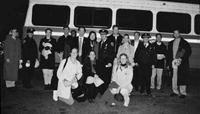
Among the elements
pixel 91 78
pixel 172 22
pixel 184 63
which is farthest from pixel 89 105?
pixel 172 22

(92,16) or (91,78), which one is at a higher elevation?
(92,16)

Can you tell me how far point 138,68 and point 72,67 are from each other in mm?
2331

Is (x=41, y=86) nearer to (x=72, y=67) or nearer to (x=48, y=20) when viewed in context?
(x=72, y=67)

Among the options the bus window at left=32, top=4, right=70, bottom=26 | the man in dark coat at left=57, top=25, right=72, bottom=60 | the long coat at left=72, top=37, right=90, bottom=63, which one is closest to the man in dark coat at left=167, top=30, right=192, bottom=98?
the long coat at left=72, top=37, right=90, bottom=63

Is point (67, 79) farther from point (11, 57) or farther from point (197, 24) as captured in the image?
point (197, 24)

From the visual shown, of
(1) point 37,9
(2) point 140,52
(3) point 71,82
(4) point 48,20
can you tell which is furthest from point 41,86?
(2) point 140,52

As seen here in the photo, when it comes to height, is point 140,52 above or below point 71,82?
above

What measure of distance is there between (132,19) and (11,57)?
508 cm

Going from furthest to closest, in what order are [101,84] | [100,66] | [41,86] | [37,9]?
[37,9] < [41,86] < [100,66] < [101,84]

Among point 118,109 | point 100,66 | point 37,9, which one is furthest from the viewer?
point 37,9

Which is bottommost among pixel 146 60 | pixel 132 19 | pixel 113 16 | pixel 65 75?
pixel 65 75

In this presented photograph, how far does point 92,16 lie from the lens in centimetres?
704

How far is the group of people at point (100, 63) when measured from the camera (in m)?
4.43

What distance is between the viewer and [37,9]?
695 centimetres
